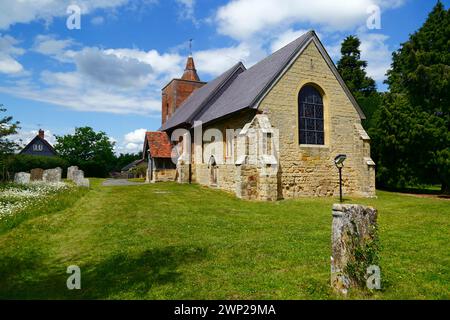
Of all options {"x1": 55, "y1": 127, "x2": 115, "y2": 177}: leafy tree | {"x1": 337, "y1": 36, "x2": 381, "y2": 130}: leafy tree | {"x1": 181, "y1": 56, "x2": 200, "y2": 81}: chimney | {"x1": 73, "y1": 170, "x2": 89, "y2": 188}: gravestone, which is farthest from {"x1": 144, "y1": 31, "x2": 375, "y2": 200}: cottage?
{"x1": 55, "y1": 127, "x2": 115, "y2": 177}: leafy tree

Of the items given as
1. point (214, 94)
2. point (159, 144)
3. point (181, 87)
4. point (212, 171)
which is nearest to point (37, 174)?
point (159, 144)

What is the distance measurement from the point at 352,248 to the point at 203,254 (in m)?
2.96

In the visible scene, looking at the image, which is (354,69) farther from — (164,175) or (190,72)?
(164,175)

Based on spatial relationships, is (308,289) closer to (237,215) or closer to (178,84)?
(237,215)

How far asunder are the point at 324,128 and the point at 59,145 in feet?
193

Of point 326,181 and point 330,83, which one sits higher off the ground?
point 330,83

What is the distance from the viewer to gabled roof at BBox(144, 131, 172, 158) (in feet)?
93.3

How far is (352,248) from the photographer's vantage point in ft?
15.0

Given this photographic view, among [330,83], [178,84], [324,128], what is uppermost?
[178,84]

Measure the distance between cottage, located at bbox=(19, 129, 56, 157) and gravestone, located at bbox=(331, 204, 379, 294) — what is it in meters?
57.5

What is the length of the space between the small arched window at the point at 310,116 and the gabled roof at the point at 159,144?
1477 centimetres

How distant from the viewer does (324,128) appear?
17.5 metres
